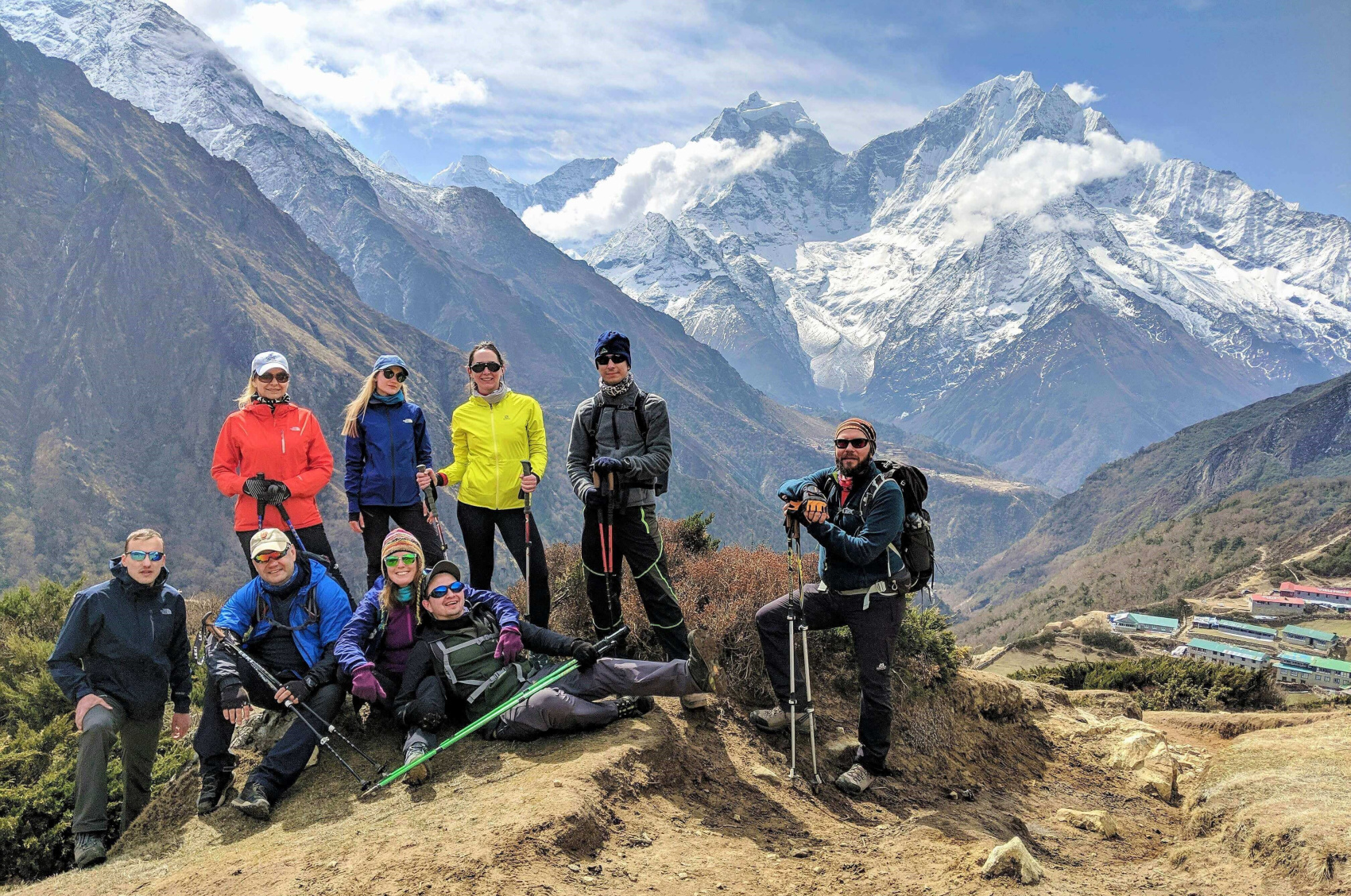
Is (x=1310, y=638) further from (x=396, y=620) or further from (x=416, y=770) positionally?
(x=416, y=770)

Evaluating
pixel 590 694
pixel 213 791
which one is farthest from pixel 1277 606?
pixel 213 791

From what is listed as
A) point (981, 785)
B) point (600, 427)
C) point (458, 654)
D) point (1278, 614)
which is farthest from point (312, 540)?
point (1278, 614)

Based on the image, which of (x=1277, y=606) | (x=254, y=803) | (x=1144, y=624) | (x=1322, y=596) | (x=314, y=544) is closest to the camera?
(x=254, y=803)

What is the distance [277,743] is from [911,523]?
568 cm

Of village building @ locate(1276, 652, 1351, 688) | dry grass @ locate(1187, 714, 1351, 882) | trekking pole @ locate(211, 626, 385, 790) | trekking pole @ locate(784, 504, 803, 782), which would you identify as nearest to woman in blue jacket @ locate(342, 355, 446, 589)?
trekking pole @ locate(211, 626, 385, 790)

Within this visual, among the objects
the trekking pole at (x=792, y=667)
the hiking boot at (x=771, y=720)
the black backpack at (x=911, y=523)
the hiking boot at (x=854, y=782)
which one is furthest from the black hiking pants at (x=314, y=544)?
the black backpack at (x=911, y=523)

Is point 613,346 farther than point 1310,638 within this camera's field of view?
No

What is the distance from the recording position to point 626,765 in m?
6.00

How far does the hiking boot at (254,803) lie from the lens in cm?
594

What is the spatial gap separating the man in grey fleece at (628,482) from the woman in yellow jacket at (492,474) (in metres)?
0.69

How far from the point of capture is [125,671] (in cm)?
662

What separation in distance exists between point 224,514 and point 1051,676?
176944mm

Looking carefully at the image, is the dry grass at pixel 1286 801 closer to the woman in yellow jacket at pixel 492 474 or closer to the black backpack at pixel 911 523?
the black backpack at pixel 911 523

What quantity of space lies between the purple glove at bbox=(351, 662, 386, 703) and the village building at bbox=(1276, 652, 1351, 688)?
6359cm
